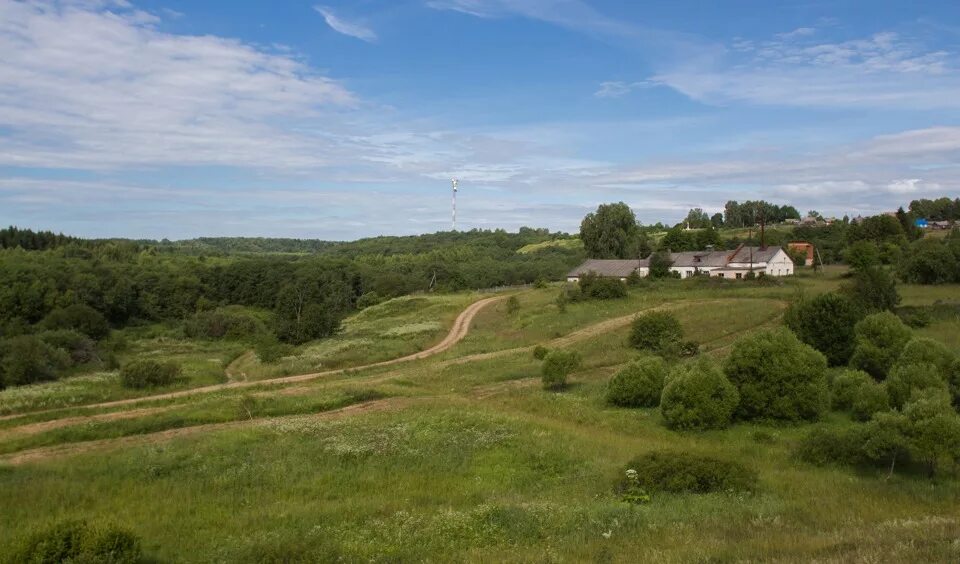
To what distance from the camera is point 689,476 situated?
14.2 metres

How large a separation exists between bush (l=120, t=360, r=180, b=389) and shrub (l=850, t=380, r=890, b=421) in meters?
33.6

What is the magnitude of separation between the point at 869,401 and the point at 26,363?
47023mm

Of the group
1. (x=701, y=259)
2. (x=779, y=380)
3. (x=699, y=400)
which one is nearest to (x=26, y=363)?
(x=699, y=400)

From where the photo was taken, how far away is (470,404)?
82.2 ft

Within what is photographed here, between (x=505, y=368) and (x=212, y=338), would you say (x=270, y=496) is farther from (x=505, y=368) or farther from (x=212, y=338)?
(x=212, y=338)

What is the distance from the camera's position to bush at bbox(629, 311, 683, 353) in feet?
113

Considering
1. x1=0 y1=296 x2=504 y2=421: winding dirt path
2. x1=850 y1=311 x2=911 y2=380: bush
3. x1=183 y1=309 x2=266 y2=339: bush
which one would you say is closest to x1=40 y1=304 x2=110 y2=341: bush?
x1=183 y1=309 x2=266 y2=339: bush

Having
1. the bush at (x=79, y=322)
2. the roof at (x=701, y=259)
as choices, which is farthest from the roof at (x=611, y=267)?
the bush at (x=79, y=322)

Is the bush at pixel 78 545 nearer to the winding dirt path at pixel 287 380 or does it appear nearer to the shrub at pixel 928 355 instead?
the winding dirt path at pixel 287 380

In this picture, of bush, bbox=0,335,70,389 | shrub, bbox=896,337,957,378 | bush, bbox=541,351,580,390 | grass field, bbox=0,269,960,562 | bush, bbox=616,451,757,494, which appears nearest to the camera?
grass field, bbox=0,269,960,562

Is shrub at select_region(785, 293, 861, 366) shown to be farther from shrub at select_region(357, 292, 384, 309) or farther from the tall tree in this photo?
shrub at select_region(357, 292, 384, 309)

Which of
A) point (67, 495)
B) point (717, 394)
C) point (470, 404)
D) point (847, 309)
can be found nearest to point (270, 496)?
point (67, 495)

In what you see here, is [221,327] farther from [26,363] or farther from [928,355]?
[928,355]

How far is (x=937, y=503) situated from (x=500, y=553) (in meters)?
9.01
